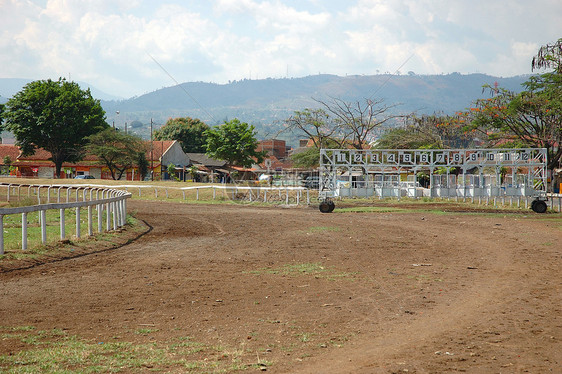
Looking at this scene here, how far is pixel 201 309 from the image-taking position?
27.0ft

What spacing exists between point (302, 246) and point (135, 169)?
240 feet

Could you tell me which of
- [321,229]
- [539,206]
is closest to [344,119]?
[539,206]

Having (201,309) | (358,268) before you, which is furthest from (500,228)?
(201,309)

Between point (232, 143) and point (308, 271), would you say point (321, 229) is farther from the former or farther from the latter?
point (232, 143)

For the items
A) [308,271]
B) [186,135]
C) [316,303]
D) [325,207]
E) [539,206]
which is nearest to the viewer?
[316,303]

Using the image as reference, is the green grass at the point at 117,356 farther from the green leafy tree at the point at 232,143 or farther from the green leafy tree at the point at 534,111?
the green leafy tree at the point at 232,143

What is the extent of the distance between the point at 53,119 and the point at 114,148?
9.30 metres

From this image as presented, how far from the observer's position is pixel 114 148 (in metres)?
76.8

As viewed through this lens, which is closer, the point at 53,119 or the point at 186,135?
the point at 53,119

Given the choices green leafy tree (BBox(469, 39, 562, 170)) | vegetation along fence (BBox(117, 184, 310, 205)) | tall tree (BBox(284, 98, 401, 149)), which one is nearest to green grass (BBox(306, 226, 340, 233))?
vegetation along fence (BBox(117, 184, 310, 205))

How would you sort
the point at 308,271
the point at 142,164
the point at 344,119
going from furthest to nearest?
the point at 142,164
the point at 344,119
the point at 308,271

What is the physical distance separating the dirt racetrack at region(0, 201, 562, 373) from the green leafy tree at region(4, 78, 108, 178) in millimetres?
67819

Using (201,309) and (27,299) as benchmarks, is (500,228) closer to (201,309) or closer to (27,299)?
(201,309)

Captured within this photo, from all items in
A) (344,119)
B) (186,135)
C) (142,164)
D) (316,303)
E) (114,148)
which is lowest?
(316,303)
